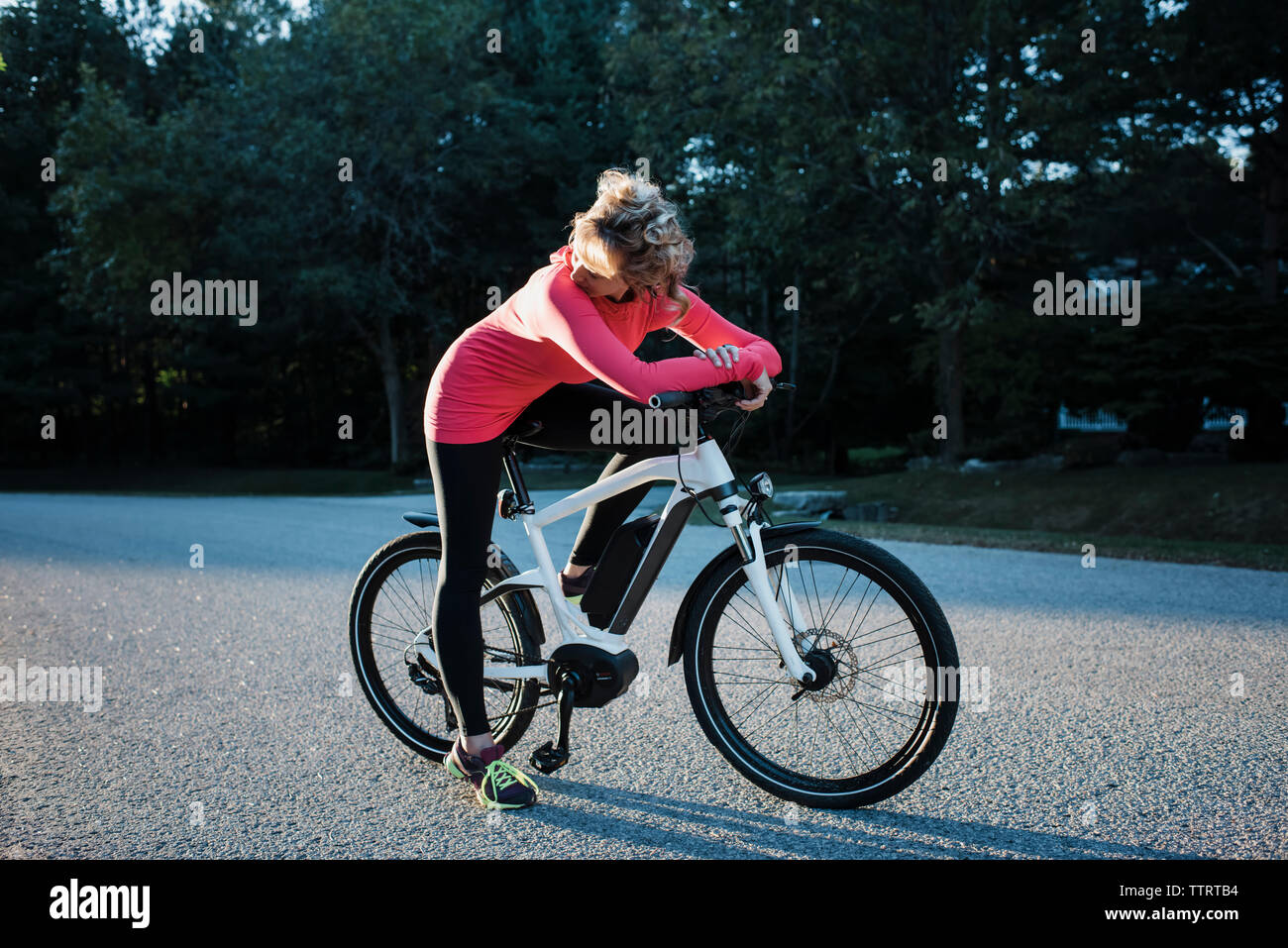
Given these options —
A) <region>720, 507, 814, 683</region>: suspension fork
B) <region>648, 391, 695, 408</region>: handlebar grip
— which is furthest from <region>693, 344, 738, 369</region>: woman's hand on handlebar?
<region>720, 507, 814, 683</region>: suspension fork

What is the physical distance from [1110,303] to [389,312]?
16.9 m

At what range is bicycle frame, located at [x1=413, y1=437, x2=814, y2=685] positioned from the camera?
313 centimetres

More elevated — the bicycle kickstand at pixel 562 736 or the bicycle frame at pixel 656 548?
the bicycle frame at pixel 656 548

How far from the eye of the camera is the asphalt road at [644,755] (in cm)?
292

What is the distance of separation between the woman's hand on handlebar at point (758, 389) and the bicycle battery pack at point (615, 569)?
484 mm

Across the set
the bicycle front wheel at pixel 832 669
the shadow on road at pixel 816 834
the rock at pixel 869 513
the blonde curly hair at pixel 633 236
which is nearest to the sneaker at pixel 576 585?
the bicycle front wheel at pixel 832 669

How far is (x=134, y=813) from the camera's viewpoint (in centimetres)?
317

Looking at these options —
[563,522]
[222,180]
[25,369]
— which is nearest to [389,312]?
[222,180]

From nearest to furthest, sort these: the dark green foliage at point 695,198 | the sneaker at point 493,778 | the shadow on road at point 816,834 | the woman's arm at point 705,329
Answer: the shadow on road at point 816,834, the sneaker at point 493,778, the woman's arm at point 705,329, the dark green foliage at point 695,198

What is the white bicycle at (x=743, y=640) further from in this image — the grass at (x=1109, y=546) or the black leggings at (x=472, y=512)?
the grass at (x=1109, y=546)

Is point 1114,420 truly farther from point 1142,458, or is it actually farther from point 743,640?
point 743,640

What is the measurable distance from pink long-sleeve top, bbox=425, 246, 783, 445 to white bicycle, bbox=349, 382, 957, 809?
0.34ft

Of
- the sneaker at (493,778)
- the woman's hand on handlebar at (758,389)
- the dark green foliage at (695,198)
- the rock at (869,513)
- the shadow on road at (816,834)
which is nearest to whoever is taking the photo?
the shadow on road at (816,834)
